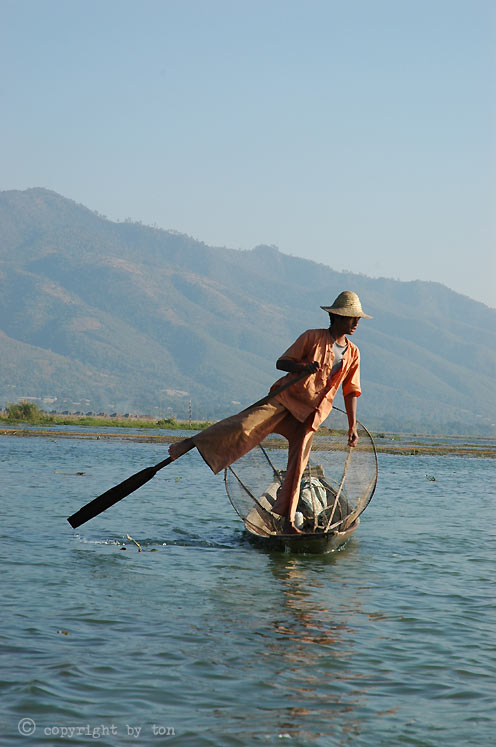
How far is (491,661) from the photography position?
6.94 meters

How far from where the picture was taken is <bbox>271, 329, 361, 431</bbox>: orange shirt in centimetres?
988

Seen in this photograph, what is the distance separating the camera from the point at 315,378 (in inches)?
393

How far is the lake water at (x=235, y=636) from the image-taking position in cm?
550

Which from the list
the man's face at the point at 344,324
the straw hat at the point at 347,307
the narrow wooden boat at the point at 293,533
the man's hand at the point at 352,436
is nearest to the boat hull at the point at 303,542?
the narrow wooden boat at the point at 293,533

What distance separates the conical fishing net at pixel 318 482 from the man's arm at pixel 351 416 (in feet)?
1.09

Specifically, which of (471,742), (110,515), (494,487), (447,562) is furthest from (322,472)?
(494,487)

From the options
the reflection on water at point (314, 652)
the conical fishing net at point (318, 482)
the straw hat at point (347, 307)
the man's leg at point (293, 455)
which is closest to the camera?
the reflection on water at point (314, 652)

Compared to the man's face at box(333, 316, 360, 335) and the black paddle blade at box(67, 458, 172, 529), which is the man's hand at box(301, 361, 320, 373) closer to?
the man's face at box(333, 316, 360, 335)

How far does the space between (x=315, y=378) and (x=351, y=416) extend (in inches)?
46.8

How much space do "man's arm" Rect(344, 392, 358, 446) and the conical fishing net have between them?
331 mm

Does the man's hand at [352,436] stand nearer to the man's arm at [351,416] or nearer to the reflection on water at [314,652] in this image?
the man's arm at [351,416]

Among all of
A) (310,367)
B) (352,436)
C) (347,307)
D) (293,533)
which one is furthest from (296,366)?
(293,533)

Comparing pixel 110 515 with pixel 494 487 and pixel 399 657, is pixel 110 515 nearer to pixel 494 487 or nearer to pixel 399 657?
pixel 399 657

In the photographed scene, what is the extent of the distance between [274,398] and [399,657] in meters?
3.68
